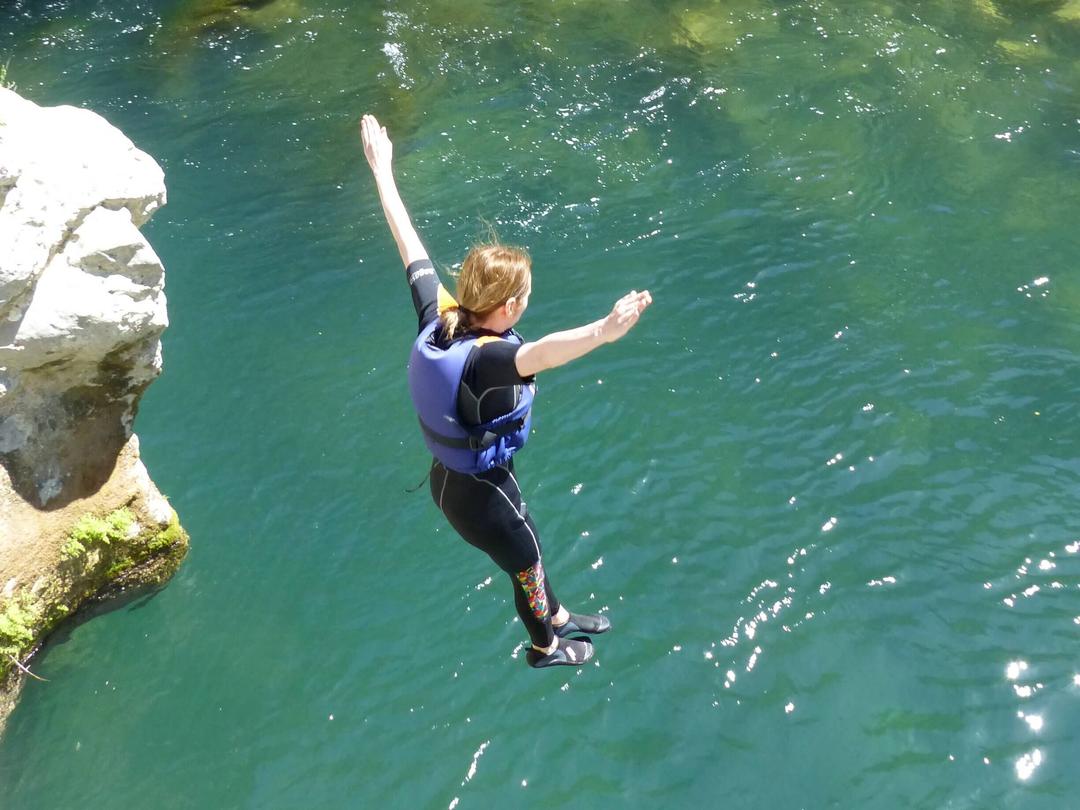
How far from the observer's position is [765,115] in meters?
11.5

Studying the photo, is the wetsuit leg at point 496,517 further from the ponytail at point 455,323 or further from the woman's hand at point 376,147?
the woman's hand at point 376,147

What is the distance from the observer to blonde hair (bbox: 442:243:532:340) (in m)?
4.03

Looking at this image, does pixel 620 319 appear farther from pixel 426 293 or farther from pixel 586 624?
pixel 586 624

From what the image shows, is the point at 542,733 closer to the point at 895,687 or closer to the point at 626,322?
the point at 895,687

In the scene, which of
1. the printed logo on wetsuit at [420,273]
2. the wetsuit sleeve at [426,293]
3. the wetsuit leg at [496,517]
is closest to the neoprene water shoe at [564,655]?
the wetsuit leg at [496,517]

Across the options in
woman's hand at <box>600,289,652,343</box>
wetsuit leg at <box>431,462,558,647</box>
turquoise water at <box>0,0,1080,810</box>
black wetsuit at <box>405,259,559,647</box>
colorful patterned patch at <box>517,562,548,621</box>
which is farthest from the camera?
turquoise water at <box>0,0,1080,810</box>

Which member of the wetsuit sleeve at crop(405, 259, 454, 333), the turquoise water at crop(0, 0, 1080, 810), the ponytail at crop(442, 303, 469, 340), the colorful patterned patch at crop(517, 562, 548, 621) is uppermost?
the ponytail at crop(442, 303, 469, 340)

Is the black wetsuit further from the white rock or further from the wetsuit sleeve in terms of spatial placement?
the white rock

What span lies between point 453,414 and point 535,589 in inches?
44.9

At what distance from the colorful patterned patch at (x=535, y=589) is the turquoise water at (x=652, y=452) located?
1.38m

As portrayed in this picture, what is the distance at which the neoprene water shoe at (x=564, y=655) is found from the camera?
17.0ft

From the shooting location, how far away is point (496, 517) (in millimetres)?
4609

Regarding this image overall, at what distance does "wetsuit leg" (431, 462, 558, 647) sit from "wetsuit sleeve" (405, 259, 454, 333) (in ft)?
2.39

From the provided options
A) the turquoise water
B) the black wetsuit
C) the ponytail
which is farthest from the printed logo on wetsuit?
the turquoise water
